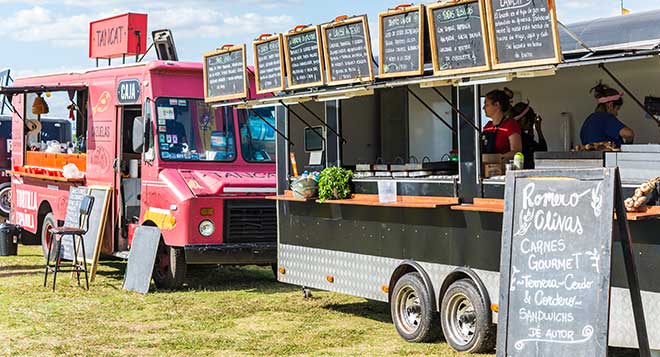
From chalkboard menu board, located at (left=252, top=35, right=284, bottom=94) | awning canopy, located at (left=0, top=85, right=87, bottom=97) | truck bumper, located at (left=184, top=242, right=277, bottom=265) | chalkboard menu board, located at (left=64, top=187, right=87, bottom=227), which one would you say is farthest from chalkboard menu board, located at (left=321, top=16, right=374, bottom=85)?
awning canopy, located at (left=0, top=85, right=87, bottom=97)

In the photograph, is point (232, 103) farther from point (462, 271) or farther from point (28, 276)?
point (28, 276)

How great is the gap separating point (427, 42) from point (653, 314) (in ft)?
9.56

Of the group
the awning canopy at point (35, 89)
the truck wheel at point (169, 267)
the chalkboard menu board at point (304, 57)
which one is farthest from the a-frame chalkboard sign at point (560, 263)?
the awning canopy at point (35, 89)

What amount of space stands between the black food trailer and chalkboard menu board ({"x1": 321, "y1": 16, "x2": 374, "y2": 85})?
122mm

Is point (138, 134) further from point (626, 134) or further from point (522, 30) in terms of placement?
point (522, 30)

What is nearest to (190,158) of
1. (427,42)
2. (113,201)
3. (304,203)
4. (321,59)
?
(113,201)

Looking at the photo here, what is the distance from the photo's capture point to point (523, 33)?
24.6 feet

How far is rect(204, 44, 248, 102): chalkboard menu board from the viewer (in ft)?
36.2

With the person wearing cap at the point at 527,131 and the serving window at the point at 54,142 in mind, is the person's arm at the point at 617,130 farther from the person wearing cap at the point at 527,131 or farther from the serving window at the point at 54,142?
the serving window at the point at 54,142

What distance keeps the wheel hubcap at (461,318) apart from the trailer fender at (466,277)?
0.45 feet

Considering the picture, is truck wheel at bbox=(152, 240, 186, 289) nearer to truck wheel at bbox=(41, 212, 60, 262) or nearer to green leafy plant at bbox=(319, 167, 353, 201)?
green leafy plant at bbox=(319, 167, 353, 201)

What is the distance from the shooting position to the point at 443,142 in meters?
11.5

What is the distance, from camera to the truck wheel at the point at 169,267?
1269 centimetres

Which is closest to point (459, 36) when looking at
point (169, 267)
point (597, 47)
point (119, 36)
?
point (597, 47)
